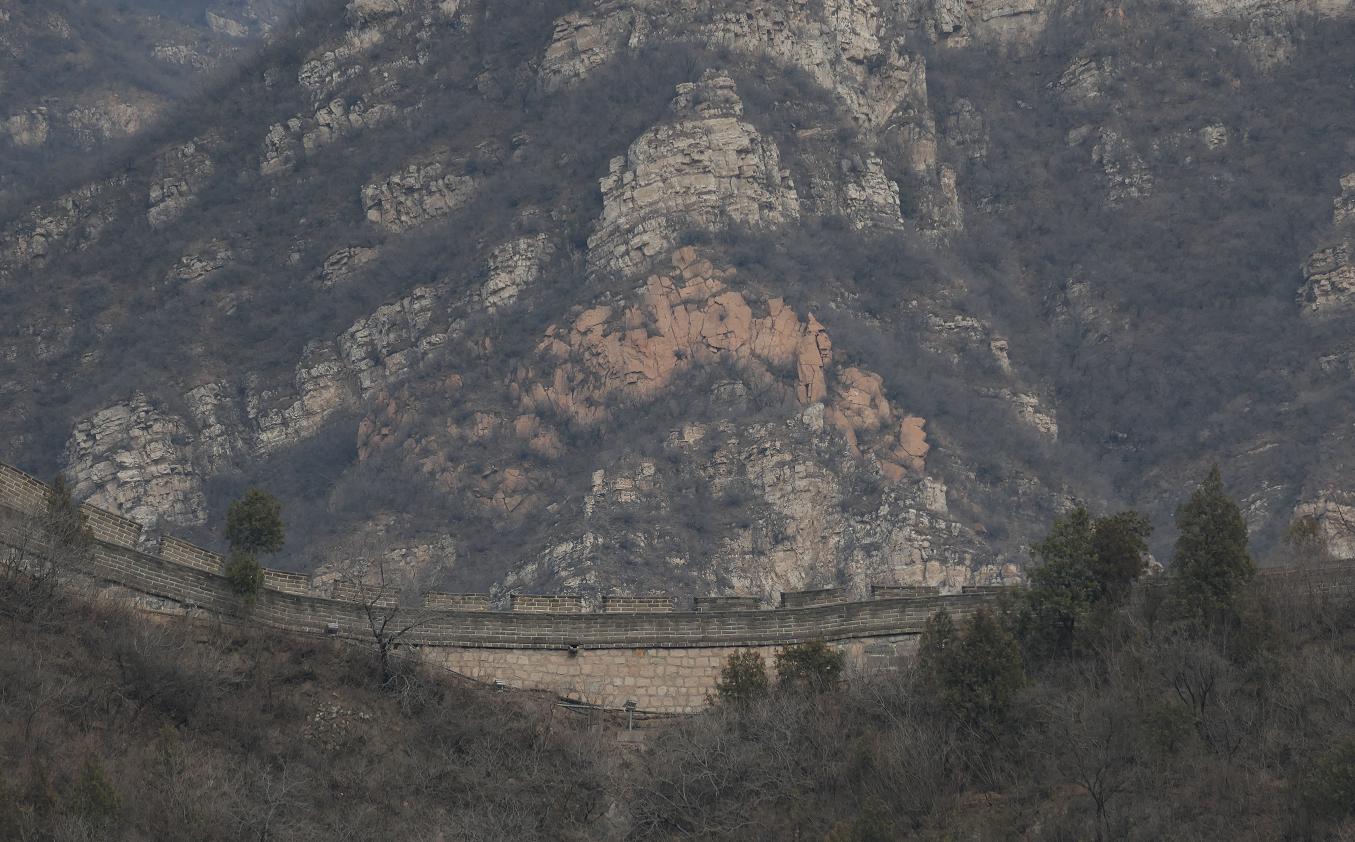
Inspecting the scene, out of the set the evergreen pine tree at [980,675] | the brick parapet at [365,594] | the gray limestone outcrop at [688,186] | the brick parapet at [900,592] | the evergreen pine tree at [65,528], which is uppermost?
the gray limestone outcrop at [688,186]

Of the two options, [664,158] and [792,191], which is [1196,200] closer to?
[792,191]

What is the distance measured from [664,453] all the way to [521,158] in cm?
6189

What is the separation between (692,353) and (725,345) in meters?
3.33

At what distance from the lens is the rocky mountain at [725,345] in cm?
14388

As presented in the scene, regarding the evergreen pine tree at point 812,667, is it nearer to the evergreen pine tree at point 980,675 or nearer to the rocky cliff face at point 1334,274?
the evergreen pine tree at point 980,675

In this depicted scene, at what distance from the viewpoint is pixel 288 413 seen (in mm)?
Result: 172750

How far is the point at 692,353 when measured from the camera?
159 metres

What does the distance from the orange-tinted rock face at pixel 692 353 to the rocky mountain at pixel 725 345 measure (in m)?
0.34

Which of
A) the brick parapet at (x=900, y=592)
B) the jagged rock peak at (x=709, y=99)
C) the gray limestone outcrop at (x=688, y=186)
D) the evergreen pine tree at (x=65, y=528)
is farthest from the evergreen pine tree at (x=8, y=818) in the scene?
the jagged rock peak at (x=709, y=99)

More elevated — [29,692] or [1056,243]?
[1056,243]

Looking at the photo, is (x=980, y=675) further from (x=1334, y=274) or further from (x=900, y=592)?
(x=1334, y=274)

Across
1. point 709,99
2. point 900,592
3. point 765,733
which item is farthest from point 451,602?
point 709,99

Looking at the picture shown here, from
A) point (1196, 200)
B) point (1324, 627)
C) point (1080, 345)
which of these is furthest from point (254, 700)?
point (1196, 200)

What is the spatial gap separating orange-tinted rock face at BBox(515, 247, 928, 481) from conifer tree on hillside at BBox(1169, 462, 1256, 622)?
115731mm
